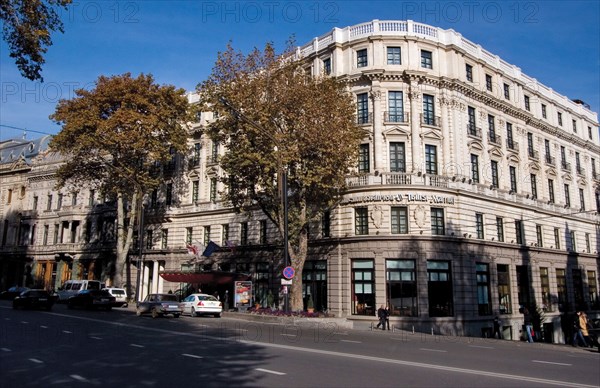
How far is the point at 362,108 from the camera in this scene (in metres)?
34.8

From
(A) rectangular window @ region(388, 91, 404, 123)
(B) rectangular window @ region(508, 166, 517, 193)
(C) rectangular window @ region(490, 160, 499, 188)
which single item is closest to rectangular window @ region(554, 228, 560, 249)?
(B) rectangular window @ region(508, 166, 517, 193)

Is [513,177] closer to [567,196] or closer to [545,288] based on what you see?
[545,288]

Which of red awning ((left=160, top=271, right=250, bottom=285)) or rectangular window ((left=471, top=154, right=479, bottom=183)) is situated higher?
rectangular window ((left=471, top=154, right=479, bottom=183))

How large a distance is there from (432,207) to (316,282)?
9408 millimetres

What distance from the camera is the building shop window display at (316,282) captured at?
33.9 meters

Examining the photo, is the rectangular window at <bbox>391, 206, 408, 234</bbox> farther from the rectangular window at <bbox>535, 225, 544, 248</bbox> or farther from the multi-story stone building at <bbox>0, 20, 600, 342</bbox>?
the rectangular window at <bbox>535, 225, 544, 248</bbox>

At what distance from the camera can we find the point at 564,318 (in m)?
39.4

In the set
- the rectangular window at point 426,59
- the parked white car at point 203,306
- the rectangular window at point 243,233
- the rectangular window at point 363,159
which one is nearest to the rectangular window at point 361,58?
the rectangular window at point 426,59

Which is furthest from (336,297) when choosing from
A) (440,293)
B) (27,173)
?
(27,173)

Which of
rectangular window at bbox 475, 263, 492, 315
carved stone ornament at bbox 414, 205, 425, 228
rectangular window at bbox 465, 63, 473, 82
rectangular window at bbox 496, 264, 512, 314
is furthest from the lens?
rectangular window at bbox 465, 63, 473, 82

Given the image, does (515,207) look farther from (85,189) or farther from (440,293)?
(85,189)

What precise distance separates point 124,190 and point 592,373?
123ft

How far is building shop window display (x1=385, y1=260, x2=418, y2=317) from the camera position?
31.0 meters

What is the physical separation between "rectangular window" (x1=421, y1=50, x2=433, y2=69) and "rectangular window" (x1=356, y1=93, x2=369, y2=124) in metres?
4.80
